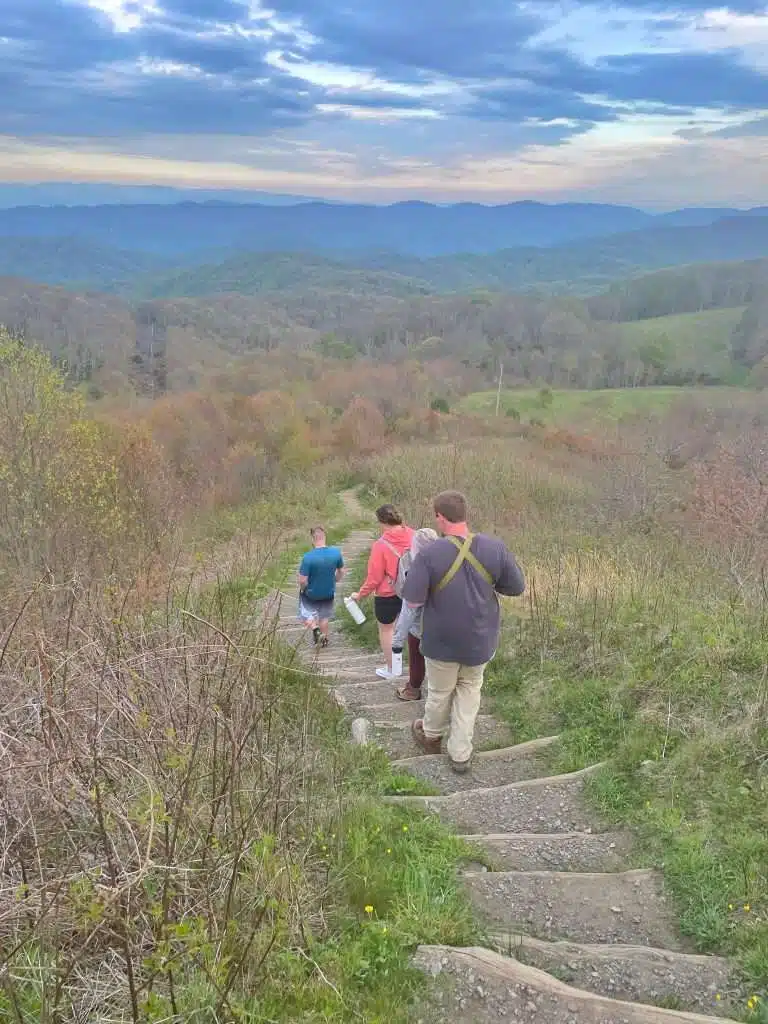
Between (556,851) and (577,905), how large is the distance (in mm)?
503

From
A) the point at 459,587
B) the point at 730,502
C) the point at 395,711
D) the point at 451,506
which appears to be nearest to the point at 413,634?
the point at 395,711

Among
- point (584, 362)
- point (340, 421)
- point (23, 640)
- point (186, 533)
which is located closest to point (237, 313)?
point (584, 362)

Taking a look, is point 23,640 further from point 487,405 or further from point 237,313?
point 237,313

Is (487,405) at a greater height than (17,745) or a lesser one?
lesser

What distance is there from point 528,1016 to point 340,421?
36.9m

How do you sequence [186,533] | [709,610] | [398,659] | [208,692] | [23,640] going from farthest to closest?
1. [186,533]
2. [398,659]
3. [709,610]
4. [23,640]
5. [208,692]

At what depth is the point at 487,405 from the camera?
217 feet

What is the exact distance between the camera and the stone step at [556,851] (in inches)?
151

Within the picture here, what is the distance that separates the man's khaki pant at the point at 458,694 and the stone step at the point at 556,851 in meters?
0.82

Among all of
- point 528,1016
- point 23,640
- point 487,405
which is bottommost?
point 487,405

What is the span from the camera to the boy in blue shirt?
7.10 m

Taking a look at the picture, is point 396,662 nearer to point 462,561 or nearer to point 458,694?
point 458,694

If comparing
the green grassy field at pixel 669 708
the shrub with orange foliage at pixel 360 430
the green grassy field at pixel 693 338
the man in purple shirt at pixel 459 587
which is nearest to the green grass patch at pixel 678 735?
the green grassy field at pixel 669 708

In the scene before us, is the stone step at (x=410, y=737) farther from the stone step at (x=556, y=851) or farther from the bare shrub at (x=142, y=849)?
the bare shrub at (x=142, y=849)
